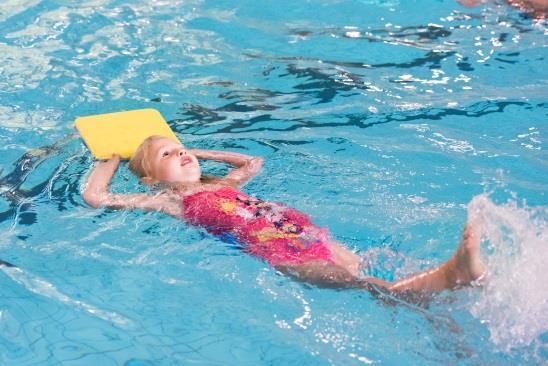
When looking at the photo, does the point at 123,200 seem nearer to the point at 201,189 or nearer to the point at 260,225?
the point at 201,189

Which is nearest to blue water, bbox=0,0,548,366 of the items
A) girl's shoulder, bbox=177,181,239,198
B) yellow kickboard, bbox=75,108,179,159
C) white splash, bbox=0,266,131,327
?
white splash, bbox=0,266,131,327

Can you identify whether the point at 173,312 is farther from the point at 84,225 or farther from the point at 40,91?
the point at 40,91

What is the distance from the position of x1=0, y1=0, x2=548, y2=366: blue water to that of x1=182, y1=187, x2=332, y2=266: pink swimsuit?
81mm

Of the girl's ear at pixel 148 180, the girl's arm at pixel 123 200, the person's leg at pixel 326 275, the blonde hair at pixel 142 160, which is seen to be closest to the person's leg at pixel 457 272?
the person's leg at pixel 326 275

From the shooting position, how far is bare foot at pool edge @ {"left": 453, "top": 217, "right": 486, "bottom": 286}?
3.32 m

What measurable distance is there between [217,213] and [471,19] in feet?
14.5

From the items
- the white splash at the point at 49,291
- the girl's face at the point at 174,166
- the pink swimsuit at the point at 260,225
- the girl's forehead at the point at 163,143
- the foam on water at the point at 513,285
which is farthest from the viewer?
the girl's forehead at the point at 163,143

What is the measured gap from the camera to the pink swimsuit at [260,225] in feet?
13.1

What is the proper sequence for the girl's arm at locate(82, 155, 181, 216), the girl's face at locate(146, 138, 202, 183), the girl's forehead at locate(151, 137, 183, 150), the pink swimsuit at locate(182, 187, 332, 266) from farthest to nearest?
the girl's forehead at locate(151, 137, 183, 150) → the girl's face at locate(146, 138, 202, 183) → the girl's arm at locate(82, 155, 181, 216) → the pink swimsuit at locate(182, 187, 332, 266)

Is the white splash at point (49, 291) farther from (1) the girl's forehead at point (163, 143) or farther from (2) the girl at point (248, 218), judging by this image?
(1) the girl's forehead at point (163, 143)

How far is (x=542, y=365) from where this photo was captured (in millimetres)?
3291

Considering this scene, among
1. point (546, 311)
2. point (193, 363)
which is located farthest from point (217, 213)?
point (546, 311)

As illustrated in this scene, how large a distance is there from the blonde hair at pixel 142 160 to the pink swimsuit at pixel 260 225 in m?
0.42

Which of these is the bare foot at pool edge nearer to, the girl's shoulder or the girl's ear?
the girl's shoulder
